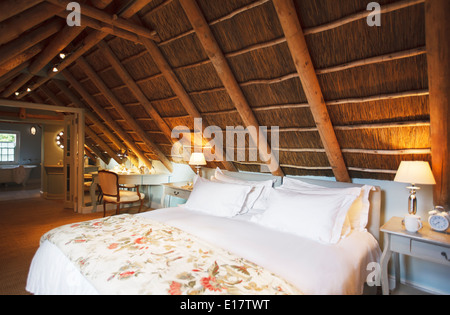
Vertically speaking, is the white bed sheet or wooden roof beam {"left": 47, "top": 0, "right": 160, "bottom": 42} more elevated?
wooden roof beam {"left": 47, "top": 0, "right": 160, "bottom": 42}

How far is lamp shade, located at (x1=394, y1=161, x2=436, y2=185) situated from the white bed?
43cm

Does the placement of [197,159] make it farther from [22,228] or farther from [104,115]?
[22,228]

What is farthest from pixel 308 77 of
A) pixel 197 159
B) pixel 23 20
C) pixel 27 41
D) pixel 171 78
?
pixel 27 41

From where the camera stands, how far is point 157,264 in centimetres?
140

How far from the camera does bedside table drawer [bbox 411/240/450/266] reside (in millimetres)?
1727

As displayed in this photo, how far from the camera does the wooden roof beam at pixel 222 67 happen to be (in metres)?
2.20

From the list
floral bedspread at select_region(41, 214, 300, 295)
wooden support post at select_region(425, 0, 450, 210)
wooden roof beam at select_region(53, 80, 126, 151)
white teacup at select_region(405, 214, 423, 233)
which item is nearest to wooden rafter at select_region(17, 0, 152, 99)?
wooden roof beam at select_region(53, 80, 126, 151)

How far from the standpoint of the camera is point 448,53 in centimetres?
145

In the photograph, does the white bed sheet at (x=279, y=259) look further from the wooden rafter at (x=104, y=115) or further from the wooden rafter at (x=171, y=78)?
the wooden rafter at (x=104, y=115)

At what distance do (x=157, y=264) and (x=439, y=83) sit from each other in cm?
197

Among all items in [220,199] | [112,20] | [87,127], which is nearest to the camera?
[112,20]

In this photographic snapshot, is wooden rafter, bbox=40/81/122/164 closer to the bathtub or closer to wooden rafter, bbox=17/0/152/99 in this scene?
wooden rafter, bbox=17/0/152/99

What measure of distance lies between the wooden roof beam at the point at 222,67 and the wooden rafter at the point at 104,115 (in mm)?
2881
